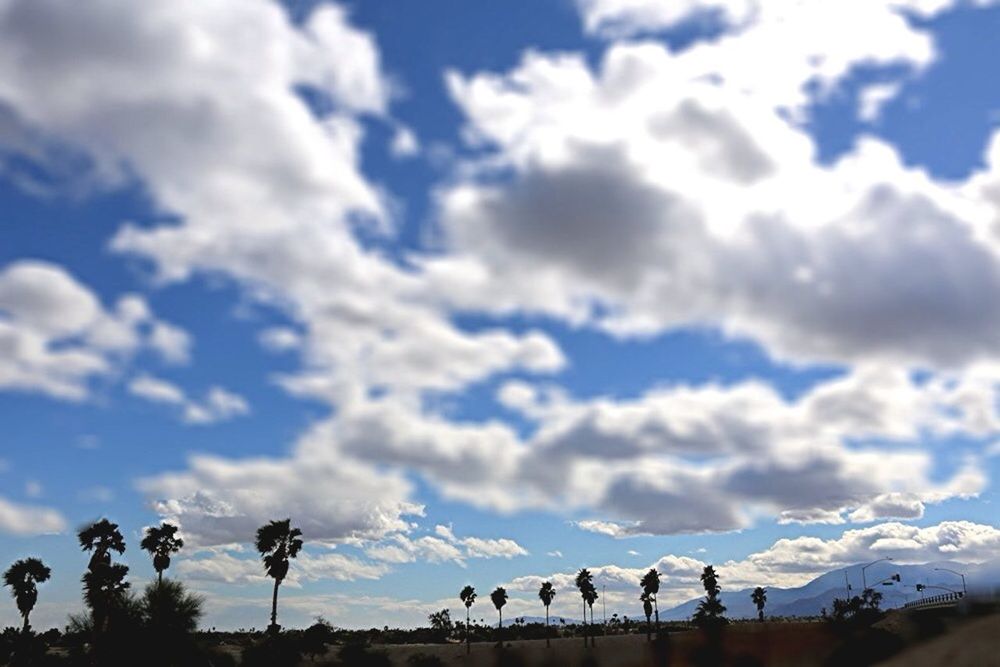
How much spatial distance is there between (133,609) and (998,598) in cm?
4258

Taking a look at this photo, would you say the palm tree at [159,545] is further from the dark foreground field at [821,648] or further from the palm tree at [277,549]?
the dark foreground field at [821,648]

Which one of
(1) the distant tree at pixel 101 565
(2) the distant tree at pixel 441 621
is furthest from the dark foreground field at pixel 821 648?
(2) the distant tree at pixel 441 621

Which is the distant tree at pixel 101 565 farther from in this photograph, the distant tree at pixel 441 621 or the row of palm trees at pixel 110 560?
the distant tree at pixel 441 621

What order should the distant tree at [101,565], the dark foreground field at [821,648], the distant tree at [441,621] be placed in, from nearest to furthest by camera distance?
the dark foreground field at [821,648]
the distant tree at [101,565]
the distant tree at [441,621]

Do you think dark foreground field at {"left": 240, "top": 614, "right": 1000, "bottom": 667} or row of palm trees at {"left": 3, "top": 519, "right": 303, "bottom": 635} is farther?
row of palm trees at {"left": 3, "top": 519, "right": 303, "bottom": 635}

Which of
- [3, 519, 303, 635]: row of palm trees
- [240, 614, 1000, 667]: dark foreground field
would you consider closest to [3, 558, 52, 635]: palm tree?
[3, 519, 303, 635]: row of palm trees

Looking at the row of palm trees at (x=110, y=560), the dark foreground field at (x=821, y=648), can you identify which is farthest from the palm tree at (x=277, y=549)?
the dark foreground field at (x=821, y=648)

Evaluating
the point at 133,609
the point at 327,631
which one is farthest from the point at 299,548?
the point at 133,609

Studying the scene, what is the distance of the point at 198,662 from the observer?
46594mm

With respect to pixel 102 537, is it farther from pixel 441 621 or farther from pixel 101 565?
pixel 441 621

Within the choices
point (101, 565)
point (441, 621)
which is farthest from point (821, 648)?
point (441, 621)

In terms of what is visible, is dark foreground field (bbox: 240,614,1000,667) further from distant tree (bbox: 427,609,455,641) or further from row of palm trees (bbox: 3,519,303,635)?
distant tree (bbox: 427,609,455,641)

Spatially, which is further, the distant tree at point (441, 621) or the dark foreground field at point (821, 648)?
the distant tree at point (441, 621)

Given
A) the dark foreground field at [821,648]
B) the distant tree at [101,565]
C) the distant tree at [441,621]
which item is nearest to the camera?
the dark foreground field at [821,648]
